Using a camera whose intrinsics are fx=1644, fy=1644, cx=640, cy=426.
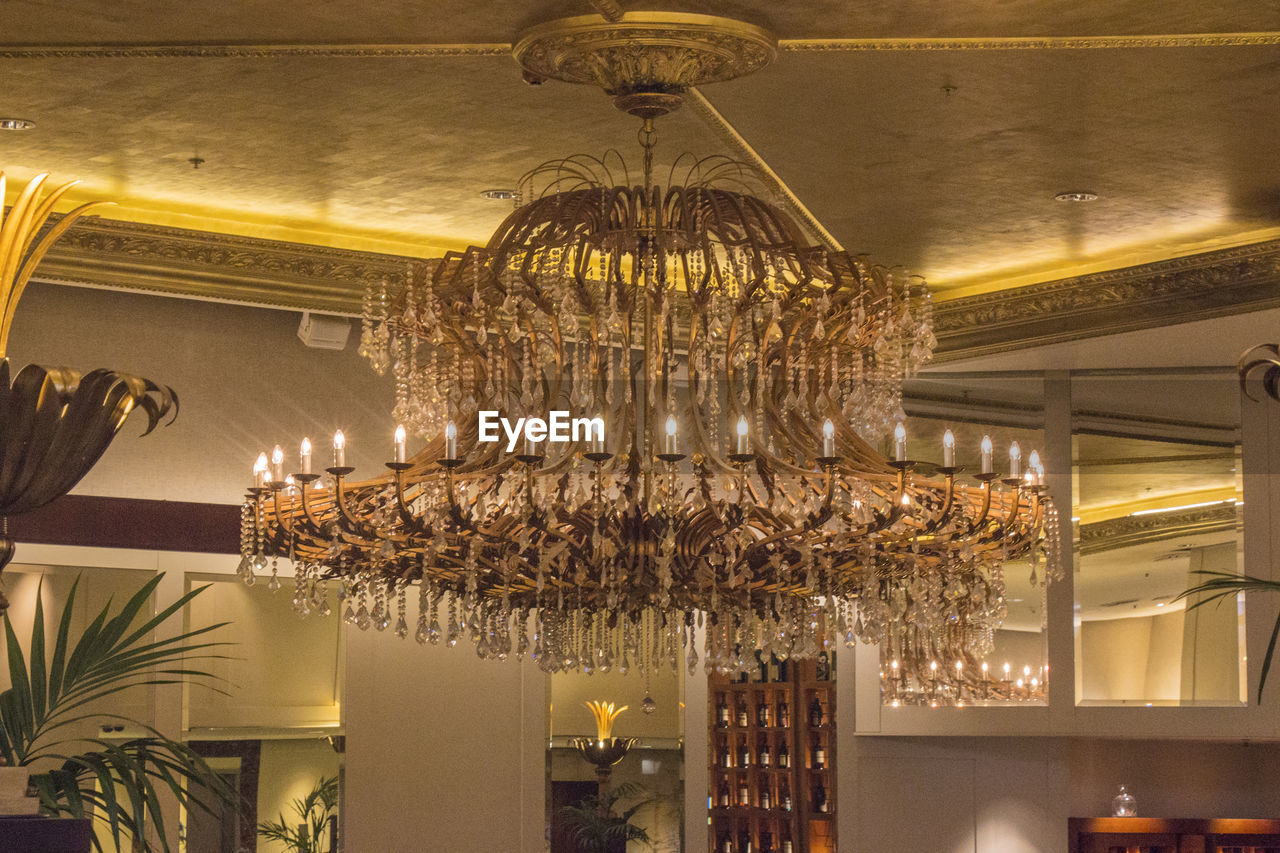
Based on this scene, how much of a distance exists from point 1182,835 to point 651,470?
170 inches

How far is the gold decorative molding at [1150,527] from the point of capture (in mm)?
6383

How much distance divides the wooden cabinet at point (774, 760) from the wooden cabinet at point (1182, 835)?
46.1 inches

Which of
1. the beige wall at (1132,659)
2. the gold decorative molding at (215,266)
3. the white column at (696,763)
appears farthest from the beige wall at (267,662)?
the beige wall at (1132,659)

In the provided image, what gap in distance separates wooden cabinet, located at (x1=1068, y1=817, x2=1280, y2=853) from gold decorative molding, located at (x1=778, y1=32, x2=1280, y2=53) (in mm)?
4070

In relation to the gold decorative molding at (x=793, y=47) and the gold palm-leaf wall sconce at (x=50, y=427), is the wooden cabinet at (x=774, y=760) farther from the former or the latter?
the gold palm-leaf wall sconce at (x=50, y=427)

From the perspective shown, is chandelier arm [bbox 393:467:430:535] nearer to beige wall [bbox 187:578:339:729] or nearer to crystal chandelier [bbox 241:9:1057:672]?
crystal chandelier [bbox 241:9:1057:672]

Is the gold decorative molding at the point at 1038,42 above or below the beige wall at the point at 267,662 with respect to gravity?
above

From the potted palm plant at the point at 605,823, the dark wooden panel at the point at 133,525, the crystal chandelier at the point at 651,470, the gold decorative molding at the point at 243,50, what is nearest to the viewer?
the crystal chandelier at the point at 651,470

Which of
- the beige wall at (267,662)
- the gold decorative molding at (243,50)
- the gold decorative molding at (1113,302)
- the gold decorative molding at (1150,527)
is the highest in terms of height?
the gold decorative molding at (243,50)

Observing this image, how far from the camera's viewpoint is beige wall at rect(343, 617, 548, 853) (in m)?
6.22

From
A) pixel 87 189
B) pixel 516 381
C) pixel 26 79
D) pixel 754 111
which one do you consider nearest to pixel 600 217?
pixel 516 381

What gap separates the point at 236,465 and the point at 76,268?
947 millimetres

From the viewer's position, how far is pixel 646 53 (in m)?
3.92

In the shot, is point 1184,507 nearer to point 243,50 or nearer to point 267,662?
point 267,662
